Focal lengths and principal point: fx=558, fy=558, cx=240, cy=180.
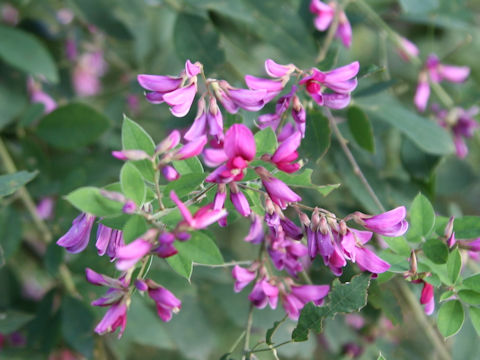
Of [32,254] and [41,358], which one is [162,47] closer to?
[32,254]

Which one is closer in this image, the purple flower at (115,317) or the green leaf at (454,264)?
the purple flower at (115,317)

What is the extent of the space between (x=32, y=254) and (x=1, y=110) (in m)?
0.58

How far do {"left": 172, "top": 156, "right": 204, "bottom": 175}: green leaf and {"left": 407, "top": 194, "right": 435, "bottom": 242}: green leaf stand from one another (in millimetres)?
388

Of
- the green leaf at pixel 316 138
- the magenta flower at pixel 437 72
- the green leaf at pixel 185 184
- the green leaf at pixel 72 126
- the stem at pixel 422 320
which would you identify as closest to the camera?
the green leaf at pixel 185 184

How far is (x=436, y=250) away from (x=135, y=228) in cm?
51

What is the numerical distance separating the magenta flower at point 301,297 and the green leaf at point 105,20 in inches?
38.1

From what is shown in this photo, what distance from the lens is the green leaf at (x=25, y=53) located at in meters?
1.47

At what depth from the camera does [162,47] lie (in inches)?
87.4

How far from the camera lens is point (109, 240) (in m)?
0.81

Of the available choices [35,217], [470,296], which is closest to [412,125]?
[470,296]

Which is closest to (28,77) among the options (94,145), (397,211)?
(94,145)

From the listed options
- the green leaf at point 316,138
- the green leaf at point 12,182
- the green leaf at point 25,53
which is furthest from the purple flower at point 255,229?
the green leaf at point 25,53

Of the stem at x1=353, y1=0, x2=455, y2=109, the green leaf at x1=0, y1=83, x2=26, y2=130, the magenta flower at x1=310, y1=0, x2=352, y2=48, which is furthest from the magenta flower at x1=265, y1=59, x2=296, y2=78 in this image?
the green leaf at x1=0, y1=83, x2=26, y2=130

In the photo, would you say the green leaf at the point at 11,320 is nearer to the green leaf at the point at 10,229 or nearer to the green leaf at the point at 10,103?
Answer: the green leaf at the point at 10,229
